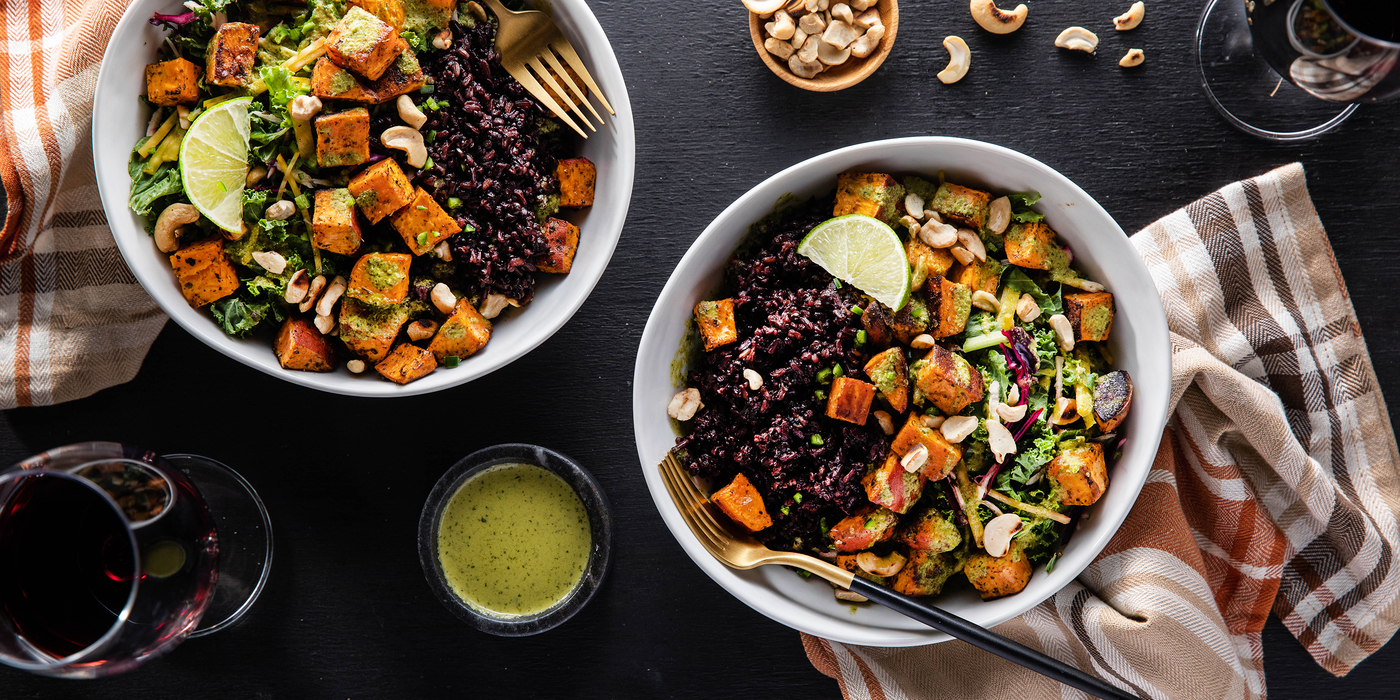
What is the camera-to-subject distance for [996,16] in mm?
2729

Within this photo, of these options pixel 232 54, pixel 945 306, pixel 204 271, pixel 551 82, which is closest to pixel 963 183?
pixel 945 306

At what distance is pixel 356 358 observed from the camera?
242 cm

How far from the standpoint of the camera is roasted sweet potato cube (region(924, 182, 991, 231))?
93.2 inches

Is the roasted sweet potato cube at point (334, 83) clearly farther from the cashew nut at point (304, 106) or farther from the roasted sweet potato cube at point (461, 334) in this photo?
the roasted sweet potato cube at point (461, 334)

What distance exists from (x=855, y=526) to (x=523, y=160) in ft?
4.67

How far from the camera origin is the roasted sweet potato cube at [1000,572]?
2.34m

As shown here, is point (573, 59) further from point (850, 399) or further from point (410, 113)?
point (850, 399)

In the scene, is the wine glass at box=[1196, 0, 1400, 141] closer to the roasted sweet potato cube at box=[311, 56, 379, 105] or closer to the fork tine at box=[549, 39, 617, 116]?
the fork tine at box=[549, 39, 617, 116]

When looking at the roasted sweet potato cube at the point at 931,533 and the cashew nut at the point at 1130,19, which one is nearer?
the roasted sweet potato cube at the point at 931,533

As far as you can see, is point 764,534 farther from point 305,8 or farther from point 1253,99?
point 1253,99

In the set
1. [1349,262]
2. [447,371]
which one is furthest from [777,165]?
[1349,262]

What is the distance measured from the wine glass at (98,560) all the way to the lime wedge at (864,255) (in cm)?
199

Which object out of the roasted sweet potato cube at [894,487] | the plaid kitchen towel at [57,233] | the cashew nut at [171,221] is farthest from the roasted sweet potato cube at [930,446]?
the plaid kitchen towel at [57,233]

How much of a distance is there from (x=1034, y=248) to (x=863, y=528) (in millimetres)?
963
